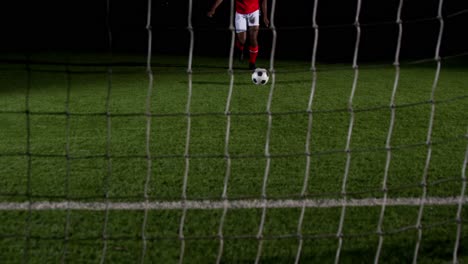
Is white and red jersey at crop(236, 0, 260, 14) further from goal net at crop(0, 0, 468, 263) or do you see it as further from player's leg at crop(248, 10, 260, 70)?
goal net at crop(0, 0, 468, 263)

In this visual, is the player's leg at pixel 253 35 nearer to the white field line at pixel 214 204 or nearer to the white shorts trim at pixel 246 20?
the white shorts trim at pixel 246 20


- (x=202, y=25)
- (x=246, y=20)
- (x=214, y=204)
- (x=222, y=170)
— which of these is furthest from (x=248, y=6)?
(x=214, y=204)

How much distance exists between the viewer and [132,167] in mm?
3055

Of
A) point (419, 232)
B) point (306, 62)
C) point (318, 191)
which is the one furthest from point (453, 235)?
point (306, 62)

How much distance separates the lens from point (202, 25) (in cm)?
1023

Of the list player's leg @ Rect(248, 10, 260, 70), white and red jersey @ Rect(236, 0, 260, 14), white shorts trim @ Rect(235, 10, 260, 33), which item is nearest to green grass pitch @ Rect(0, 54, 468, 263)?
player's leg @ Rect(248, 10, 260, 70)

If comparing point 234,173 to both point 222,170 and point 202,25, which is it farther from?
point 202,25

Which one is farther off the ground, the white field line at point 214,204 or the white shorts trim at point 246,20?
the white shorts trim at point 246,20

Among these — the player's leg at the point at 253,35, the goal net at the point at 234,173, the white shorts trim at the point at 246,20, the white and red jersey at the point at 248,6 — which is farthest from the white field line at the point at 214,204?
the white and red jersey at the point at 248,6

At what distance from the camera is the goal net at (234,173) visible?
7.15ft

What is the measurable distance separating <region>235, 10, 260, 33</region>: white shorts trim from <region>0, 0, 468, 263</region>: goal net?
1168 mm

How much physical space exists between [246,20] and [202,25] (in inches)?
A: 156

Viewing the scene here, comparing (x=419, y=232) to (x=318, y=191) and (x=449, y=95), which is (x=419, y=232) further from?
(x=449, y=95)

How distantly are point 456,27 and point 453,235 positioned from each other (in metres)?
8.42
